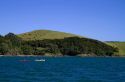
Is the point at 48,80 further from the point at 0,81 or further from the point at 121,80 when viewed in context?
the point at 121,80

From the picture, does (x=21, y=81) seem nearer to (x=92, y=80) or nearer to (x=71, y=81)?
(x=71, y=81)

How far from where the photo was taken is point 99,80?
8081 cm

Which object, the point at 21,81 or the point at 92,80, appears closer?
the point at 21,81

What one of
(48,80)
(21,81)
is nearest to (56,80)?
(48,80)

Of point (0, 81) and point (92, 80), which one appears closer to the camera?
point (0, 81)

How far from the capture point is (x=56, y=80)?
262 ft

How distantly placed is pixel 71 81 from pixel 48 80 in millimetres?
5235

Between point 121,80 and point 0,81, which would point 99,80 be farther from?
point 0,81

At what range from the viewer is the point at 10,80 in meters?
78.4

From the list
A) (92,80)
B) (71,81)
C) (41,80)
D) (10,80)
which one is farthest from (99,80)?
(10,80)

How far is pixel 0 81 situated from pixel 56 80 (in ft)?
38.5

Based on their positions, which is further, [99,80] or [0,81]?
[99,80]

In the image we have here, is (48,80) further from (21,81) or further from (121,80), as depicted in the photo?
(121,80)

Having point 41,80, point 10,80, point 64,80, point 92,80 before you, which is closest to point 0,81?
point 10,80
